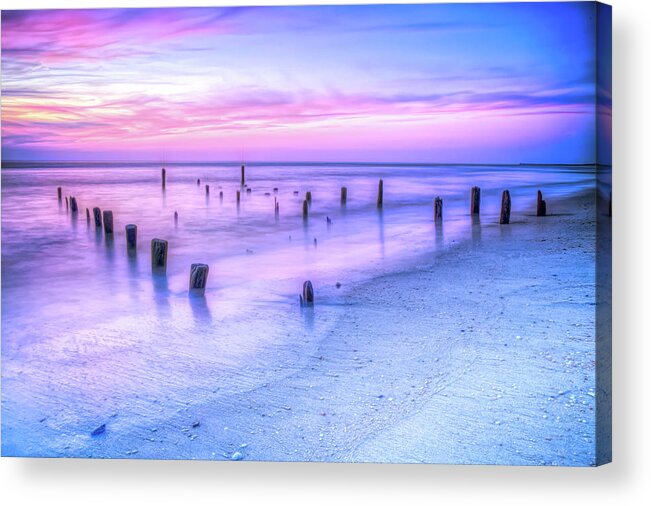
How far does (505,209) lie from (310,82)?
1110mm

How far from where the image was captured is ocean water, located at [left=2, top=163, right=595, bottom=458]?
3.94 metres

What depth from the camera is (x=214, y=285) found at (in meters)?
4.11

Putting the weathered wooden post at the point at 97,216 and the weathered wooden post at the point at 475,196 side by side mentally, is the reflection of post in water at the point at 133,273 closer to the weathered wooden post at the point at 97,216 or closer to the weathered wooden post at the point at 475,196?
the weathered wooden post at the point at 97,216

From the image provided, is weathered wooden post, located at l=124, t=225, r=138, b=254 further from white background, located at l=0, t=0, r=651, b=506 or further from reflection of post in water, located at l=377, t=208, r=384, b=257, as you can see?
reflection of post in water, located at l=377, t=208, r=384, b=257

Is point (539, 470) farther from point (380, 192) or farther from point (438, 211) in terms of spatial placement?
point (380, 192)

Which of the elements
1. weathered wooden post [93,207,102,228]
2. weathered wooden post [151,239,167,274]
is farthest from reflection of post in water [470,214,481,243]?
weathered wooden post [93,207,102,228]

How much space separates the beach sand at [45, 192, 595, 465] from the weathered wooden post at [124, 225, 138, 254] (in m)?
0.74

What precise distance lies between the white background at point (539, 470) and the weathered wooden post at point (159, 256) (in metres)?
0.91

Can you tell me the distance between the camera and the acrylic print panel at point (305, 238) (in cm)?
379

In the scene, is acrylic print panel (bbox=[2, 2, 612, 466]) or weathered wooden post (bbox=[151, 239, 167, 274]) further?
weathered wooden post (bbox=[151, 239, 167, 274])

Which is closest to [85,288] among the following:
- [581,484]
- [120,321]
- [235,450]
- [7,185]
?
[120,321]

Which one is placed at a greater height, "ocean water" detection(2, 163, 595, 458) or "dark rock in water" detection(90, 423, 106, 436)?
"ocean water" detection(2, 163, 595, 458)

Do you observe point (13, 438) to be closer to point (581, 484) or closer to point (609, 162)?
point (581, 484)

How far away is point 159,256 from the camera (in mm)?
4117
